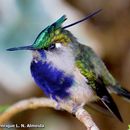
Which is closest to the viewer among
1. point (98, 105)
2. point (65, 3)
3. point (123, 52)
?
point (98, 105)

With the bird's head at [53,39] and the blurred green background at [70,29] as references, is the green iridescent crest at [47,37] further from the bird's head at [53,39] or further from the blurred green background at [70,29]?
the blurred green background at [70,29]

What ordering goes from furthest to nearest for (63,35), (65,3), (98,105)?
(65,3), (98,105), (63,35)

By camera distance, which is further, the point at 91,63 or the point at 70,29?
the point at 70,29

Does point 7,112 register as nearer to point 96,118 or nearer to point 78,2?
point 96,118

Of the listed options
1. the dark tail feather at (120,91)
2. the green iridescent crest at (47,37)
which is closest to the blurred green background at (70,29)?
the dark tail feather at (120,91)

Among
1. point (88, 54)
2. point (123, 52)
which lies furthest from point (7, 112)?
point (123, 52)

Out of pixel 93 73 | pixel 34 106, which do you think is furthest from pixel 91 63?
pixel 34 106

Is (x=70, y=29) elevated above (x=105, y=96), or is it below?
above

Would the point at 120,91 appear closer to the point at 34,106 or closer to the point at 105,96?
the point at 105,96
